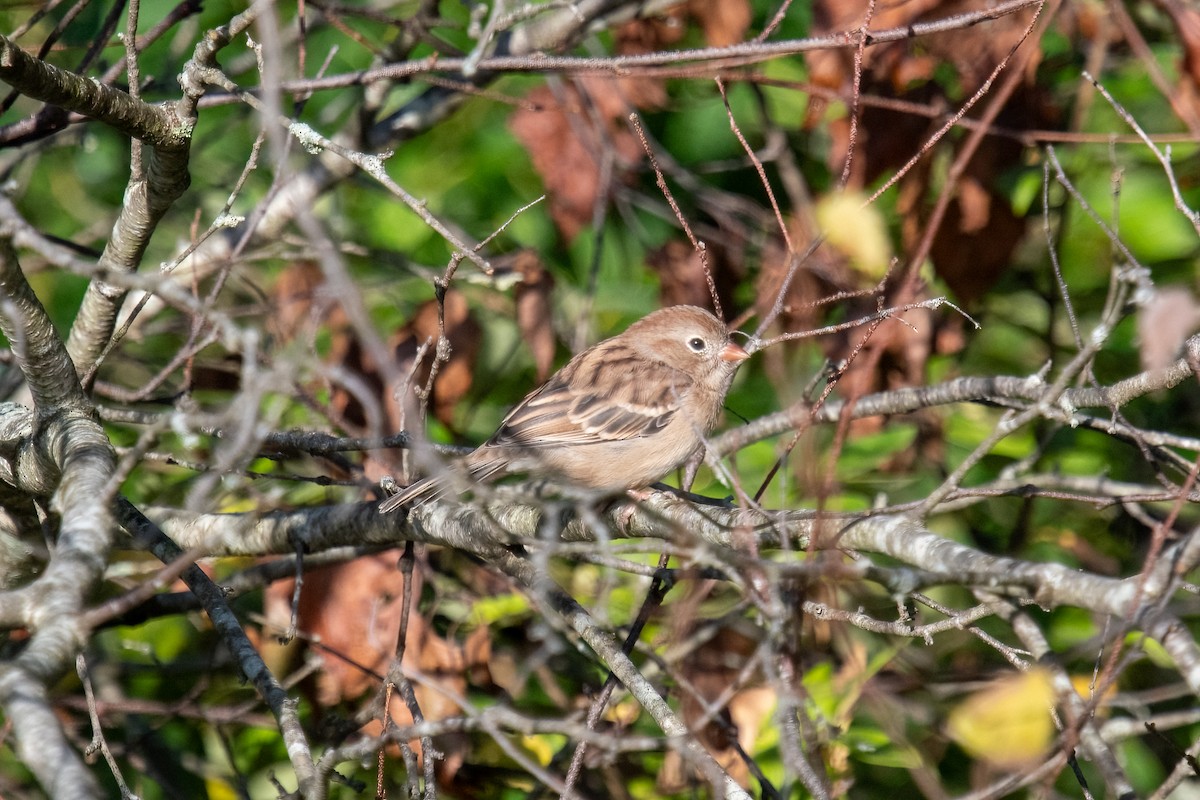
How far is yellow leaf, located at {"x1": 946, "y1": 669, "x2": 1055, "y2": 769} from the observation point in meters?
2.79

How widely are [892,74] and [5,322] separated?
4.13 m

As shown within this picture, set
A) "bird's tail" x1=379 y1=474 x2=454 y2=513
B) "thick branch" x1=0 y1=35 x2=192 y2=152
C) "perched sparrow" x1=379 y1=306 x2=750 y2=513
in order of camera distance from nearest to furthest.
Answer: "thick branch" x1=0 y1=35 x2=192 y2=152
"bird's tail" x1=379 y1=474 x2=454 y2=513
"perched sparrow" x1=379 y1=306 x2=750 y2=513

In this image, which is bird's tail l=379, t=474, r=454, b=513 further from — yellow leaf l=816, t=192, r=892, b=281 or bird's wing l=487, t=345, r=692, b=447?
yellow leaf l=816, t=192, r=892, b=281

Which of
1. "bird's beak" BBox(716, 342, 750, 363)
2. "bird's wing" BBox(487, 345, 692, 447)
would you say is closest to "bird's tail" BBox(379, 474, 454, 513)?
"bird's wing" BBox(487, 345, 692, 447)

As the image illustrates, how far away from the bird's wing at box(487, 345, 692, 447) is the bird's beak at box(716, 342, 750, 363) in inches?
9.0

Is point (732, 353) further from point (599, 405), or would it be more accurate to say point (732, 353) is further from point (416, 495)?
point (416, 495)

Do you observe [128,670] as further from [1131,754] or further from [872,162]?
[1131,754]

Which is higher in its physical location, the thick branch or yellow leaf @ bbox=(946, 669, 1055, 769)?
the thick branch

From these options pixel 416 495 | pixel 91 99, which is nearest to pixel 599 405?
pixel 416 495

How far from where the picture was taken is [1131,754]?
559 centimetres

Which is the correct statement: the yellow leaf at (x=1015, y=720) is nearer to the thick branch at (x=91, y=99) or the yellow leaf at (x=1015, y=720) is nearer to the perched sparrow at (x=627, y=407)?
the perched sparrow at (x=627, y=407)

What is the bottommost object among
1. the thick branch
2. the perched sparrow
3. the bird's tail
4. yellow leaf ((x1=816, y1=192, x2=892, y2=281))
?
the perched sparrow

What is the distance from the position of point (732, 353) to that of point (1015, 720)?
10.2 ft

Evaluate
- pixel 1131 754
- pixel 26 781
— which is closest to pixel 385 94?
pixel 26 781
